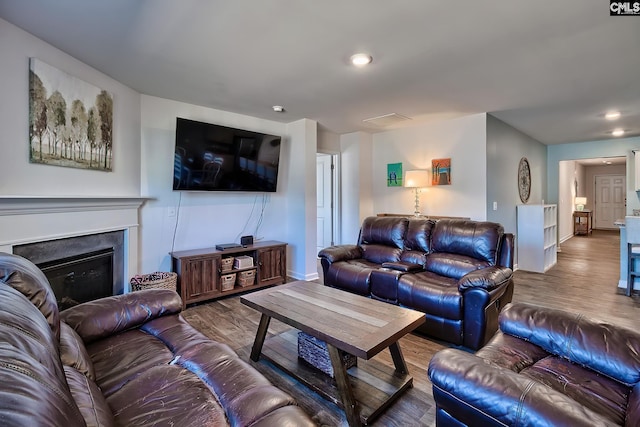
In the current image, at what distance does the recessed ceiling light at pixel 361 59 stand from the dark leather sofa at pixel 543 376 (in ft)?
6.68

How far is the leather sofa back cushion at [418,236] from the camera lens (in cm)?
332

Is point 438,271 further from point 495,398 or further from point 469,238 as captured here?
point 495,398

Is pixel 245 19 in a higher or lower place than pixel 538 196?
higher

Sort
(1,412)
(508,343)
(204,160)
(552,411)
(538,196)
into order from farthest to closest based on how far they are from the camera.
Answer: (538,196) → (204,160) → (508,343) → (552,411) → (1,412)

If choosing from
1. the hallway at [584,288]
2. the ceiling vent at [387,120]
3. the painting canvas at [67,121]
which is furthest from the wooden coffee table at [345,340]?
the ceiling vent at [387,120]

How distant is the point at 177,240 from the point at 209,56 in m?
2.22

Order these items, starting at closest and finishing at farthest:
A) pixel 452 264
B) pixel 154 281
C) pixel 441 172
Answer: pixel 452 264, pixel 154 281, pixel 441 172

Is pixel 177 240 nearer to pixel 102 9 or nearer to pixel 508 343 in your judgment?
pixel 102 9

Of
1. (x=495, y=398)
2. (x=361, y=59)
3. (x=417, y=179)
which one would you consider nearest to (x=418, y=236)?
(x=417, y=179)

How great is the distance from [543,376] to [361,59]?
2.35 meters

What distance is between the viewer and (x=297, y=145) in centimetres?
454

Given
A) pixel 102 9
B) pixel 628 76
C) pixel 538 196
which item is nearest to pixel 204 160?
pixel 102 9

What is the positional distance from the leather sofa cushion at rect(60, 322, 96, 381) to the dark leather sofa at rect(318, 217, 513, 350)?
7.38ft

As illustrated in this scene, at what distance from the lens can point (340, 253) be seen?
3529mm
